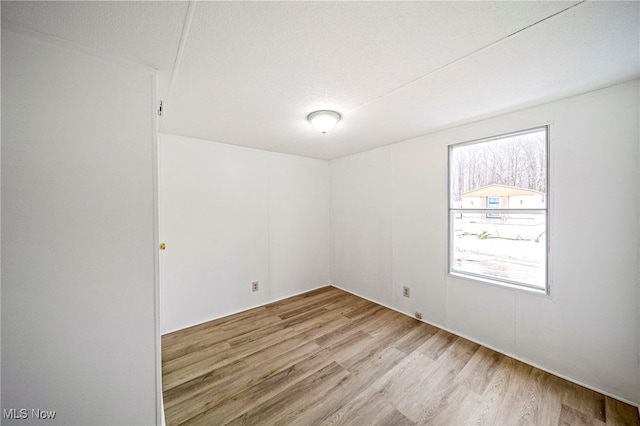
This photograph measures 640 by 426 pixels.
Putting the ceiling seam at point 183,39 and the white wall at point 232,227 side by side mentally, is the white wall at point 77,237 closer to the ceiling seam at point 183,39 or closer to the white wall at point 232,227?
the ceiling seam at point 183,39

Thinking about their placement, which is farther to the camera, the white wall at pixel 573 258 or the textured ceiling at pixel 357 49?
the white wall at pixel 573 258

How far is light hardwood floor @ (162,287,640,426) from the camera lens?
157cm

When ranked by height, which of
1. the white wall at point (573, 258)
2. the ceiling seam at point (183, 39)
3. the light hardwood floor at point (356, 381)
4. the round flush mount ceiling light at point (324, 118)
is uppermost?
the ceiling seam at point (183, 39)

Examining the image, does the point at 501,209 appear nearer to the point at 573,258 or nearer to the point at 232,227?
the point at 573,258

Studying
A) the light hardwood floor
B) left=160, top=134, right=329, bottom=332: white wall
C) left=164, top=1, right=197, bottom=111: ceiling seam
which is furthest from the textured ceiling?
the light hardwood floor

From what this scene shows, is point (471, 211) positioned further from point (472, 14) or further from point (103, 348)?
point (103, 348)

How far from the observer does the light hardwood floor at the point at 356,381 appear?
157 centimetres

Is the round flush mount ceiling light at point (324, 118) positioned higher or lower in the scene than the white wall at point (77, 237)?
higher

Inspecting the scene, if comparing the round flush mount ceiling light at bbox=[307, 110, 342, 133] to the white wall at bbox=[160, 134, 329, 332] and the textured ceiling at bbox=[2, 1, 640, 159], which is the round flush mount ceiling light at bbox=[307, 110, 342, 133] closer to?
the textured ceiling at bbox=[2, 1, 640, 159]

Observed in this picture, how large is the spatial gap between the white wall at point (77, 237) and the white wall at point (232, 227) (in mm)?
1485

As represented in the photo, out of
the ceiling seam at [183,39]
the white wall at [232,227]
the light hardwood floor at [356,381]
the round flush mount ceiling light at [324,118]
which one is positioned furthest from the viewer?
the white wall at [232,227]

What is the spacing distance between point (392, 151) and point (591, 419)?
9.36 feet

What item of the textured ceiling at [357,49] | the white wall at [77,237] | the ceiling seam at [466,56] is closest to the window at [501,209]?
the textured ceiling at [357,49]

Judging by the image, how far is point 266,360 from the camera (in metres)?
2.14
